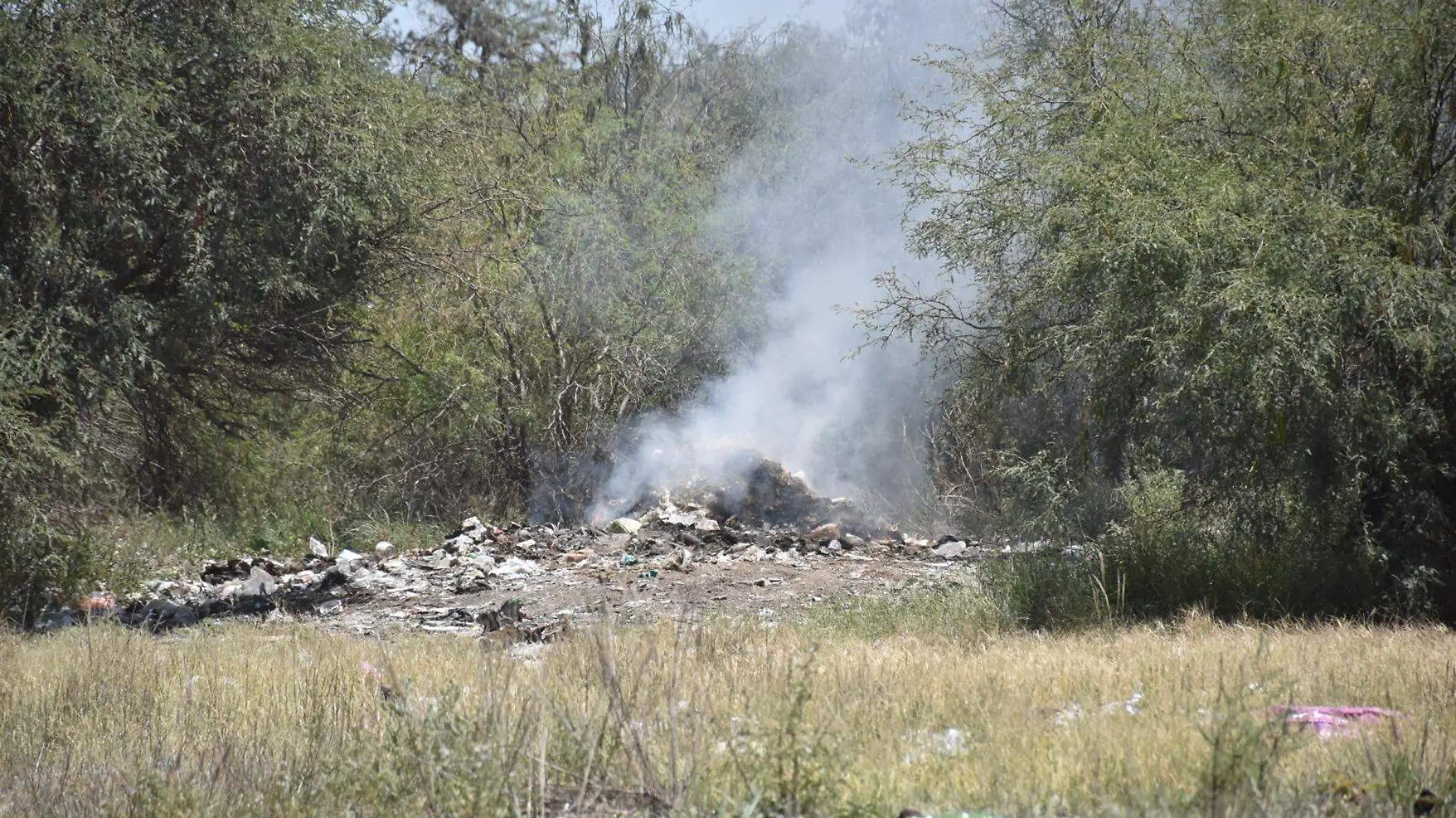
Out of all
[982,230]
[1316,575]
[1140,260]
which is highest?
[982,230]

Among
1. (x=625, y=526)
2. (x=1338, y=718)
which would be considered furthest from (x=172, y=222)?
(x=1338, y=718)

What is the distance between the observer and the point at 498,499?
58.5 feet

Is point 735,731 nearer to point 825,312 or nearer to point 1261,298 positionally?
point 1261,298

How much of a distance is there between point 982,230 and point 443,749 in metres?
7.73

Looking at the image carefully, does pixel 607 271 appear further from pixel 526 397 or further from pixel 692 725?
pixel 692 725

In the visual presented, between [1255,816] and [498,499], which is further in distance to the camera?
[498,499]

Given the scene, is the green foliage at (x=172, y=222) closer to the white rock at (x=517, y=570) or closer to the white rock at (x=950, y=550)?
the white rock at (x=517, y=570)


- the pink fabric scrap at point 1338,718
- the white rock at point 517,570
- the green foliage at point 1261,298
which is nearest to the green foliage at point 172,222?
the white rock at point 517,570

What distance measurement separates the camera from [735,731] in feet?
15.0

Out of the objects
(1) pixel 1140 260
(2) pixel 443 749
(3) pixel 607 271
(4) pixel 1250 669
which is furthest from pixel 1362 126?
(3) pixel 607 271

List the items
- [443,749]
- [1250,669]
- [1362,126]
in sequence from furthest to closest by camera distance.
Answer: [1362,126]
[1250,669]
[443,749]

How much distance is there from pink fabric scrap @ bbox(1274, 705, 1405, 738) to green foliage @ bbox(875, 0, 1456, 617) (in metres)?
3.10

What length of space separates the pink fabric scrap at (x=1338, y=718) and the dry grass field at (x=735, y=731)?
68 mm

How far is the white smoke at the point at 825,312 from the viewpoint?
17750 mm
